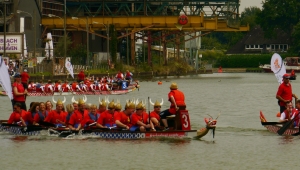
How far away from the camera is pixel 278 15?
166500 millimetres

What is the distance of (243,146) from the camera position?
35688 millimetres

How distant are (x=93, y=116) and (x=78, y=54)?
78.2 metres

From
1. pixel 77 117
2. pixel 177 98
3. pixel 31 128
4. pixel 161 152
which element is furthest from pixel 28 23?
pixel 161 152

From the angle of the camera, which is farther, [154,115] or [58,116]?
[58,116]

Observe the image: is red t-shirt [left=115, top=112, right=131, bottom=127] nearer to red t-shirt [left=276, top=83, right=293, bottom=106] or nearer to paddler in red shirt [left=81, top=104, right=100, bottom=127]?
paddler in red shirt [left=81, top=104, right=100, bottom=127]

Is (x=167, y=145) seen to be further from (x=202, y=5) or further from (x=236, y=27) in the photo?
(x=202, y=5)

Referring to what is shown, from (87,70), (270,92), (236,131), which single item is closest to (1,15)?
(87,70)

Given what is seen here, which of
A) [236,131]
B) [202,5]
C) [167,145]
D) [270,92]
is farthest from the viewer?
[202,5]

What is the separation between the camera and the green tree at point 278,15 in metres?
166

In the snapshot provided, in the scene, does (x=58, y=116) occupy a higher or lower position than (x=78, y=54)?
lower

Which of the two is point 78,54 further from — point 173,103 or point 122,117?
point 173,103

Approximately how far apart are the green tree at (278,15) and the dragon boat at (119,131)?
433ft

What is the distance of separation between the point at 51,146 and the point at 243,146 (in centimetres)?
705

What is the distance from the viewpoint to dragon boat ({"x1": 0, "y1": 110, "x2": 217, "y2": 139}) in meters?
34.2
